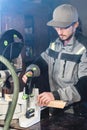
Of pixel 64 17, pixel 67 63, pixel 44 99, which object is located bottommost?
pixel 44 99

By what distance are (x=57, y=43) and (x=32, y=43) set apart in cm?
130

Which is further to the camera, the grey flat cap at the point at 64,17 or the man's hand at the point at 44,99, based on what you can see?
the grey flat cap at the point at 64,17

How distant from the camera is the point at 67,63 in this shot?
6.24ft

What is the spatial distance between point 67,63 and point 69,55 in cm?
6

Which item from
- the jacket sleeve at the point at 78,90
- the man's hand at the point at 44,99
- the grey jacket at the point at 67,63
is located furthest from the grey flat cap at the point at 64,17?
the man's hand at the point at 44,99

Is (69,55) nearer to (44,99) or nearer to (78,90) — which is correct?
(78,90)

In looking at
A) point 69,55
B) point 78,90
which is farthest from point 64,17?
point 78,90

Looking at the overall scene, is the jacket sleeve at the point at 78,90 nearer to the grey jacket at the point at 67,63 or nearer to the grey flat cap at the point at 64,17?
the grey jacket at the point at 67,63

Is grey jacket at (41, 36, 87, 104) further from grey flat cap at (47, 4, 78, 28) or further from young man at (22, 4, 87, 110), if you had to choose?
grey flat cap at (47, 4, 78, 28)

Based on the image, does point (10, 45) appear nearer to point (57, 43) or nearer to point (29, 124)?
point (57, 43)

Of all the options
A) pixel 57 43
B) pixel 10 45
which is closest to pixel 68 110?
pixel 57 43

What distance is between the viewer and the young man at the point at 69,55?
1.85 meters

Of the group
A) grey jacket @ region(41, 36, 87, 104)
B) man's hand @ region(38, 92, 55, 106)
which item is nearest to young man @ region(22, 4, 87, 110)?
grey jacket @ region(41, 36, 87, 104)

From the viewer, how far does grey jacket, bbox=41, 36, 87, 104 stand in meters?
1.87
